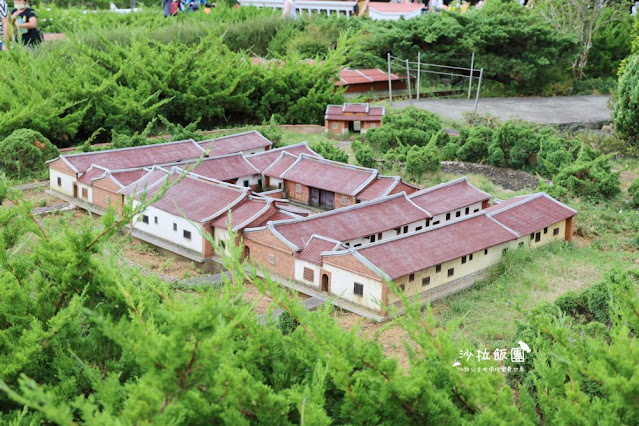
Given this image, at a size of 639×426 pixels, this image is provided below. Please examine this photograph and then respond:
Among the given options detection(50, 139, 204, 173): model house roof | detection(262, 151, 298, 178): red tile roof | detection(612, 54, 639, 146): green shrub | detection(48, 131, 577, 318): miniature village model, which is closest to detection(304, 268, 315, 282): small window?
detection(48, 131, 577, 318): miniature village model

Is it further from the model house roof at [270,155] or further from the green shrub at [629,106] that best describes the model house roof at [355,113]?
the green shrub at [629,106]

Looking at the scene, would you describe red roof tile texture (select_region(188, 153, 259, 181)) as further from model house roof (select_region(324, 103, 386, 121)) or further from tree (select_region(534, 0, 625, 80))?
tree (select_region(534, 0, 625, 80))

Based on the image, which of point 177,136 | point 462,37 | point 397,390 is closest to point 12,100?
point 177,136

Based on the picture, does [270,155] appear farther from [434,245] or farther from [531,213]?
[434,245]

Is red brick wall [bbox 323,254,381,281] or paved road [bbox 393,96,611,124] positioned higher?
red brick wall [bbox 323,254,381,281]

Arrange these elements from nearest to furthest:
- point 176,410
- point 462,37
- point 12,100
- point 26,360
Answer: point 176,410
point 26,360
point 12,100
point 462,37

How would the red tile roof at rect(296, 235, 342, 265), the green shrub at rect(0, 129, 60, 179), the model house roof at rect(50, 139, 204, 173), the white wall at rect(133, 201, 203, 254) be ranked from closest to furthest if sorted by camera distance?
the red tile roof at rect(296, 235, 342, 265)
the white wall at rect(133, 201, 203, 254)
the model house roof at rect(50, 139, 204, 173)
the green shrub at rect(0, 129, 60, 179)

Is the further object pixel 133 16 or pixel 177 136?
pixel 133 16

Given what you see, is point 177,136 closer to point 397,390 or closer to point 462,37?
point 462,37
